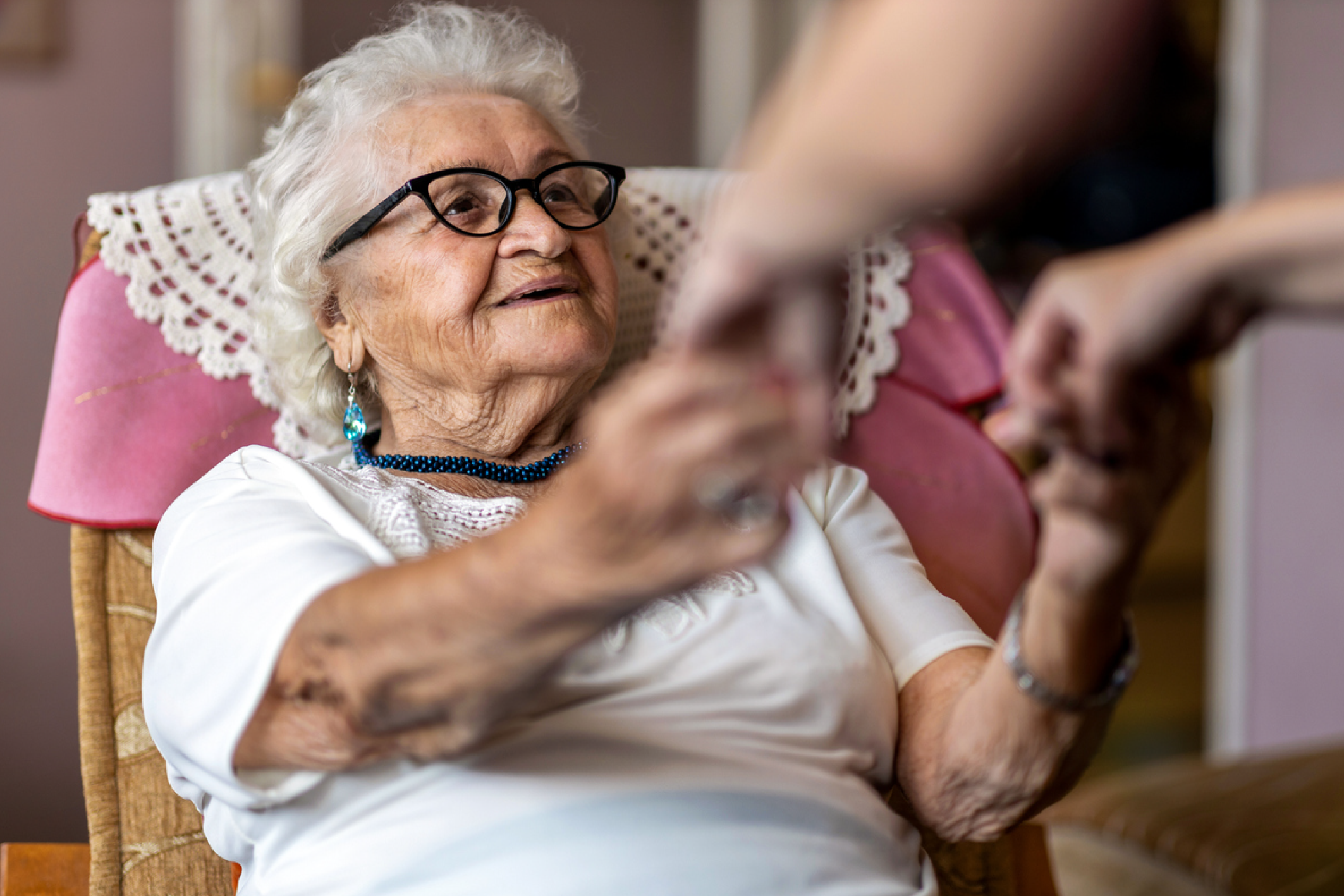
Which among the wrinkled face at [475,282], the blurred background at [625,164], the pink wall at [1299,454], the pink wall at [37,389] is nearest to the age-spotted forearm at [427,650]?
the wrinkled face at [475,282]

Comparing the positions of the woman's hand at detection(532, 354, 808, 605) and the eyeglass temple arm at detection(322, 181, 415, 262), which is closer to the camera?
the woman's hand at detection(532, 354, 808, 605)

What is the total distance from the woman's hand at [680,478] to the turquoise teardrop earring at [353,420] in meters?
0.69

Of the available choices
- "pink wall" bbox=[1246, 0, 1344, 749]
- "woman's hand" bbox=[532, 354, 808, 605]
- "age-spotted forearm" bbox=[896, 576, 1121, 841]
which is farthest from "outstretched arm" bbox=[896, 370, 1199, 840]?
"pink wall" bbox=[1246, 0, 1344, 749]

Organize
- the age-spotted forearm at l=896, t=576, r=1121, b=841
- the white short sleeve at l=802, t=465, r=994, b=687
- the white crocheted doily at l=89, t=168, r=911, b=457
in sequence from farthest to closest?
the white crocheted doily at l=89, t=168, r=911, b=457 < the white short sleeve at l=802, t=465, r=994, b=687 < the age-spotted forearm at l=896, t=576, r=1121, b=841

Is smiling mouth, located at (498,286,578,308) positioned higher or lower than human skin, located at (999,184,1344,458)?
lower

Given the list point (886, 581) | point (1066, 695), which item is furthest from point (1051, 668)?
point (886, 581)

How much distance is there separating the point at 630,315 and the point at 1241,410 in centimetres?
188

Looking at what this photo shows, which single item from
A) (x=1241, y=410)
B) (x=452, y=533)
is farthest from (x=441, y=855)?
(x=1241, y=410)

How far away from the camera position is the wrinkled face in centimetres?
108

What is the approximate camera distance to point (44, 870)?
1109 mm

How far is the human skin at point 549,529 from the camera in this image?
0.55m

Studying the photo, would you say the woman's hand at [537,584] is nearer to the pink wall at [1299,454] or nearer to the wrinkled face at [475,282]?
the wrinkled face at [475,282]

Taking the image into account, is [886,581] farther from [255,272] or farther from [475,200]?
[255,272]

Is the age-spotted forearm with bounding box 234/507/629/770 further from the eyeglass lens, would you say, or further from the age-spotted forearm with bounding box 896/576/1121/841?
the eyeglass lens
